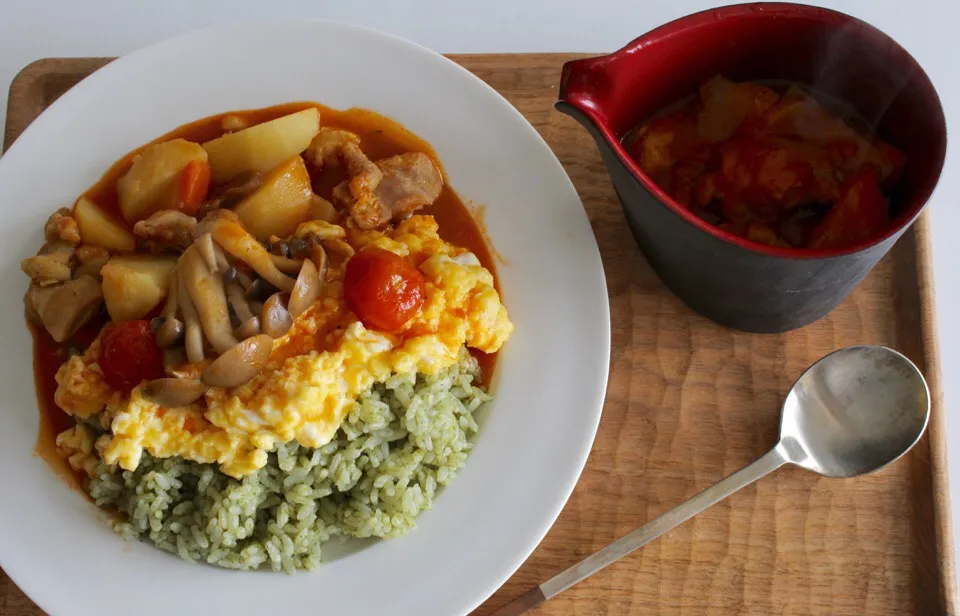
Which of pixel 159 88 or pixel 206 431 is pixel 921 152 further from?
pixel 159 88

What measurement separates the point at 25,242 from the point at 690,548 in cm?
259

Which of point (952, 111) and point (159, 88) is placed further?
point (952, 111)

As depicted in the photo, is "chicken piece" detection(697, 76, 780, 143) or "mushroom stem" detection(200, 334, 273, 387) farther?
"chicken piece" detection(697, 76, 780, 143)

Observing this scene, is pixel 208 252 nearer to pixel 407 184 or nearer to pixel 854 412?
pixel 407 184

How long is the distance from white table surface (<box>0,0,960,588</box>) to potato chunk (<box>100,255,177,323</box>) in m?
1.52

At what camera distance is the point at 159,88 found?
3117mm

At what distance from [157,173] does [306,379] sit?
3.34ft

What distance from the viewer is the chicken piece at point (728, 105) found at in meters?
2.66

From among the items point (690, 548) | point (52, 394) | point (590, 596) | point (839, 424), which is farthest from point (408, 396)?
point (839, 424)

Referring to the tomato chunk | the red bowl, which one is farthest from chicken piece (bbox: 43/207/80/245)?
the red bowl

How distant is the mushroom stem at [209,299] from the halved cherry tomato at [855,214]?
72.5 inches

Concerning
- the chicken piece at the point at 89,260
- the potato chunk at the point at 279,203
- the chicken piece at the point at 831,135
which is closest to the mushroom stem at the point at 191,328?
the potato chunk at the point at 279,203

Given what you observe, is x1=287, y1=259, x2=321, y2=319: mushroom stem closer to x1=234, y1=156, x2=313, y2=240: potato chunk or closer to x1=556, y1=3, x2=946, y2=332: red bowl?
x1=234, y1=156, x2=313, y2=240: potato chunk

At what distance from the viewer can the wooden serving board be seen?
109 inches
